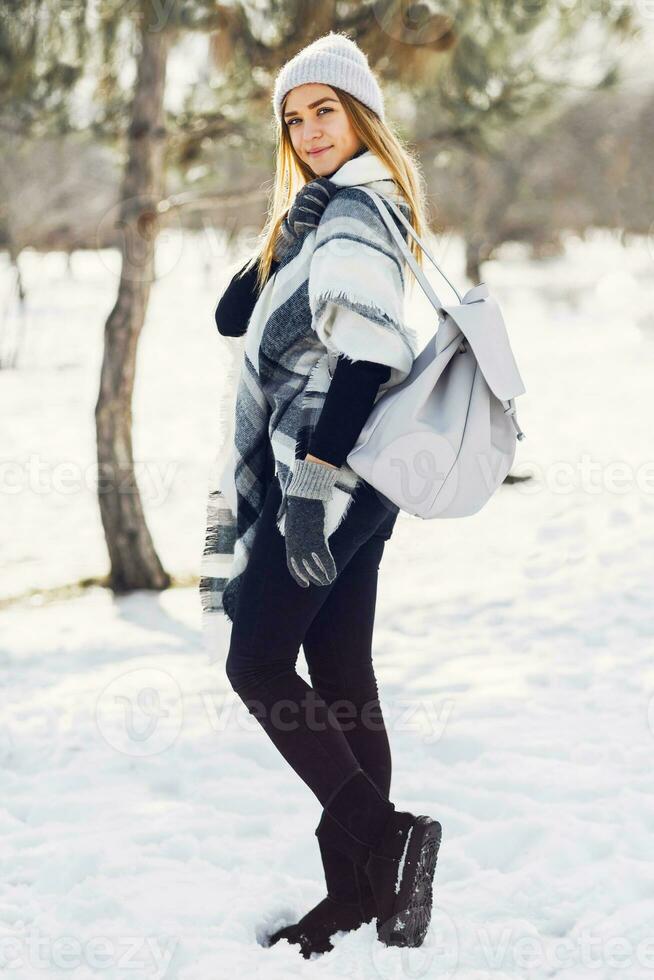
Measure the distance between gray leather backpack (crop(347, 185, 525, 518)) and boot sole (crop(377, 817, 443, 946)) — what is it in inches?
21.8

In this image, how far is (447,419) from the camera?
5.03 ft

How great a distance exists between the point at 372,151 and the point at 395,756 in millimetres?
1664

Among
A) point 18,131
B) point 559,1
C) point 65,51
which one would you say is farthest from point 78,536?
point 559,1

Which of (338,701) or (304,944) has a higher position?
(338,701)

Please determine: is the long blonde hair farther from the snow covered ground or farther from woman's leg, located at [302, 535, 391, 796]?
woman's leg, located at [302, 535, 391, 796]

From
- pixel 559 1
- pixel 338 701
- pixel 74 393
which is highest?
pixel 559 1

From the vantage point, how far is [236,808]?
7.87 ft

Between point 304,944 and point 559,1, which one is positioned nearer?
point 304,944

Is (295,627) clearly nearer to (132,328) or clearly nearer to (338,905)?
(338,905)

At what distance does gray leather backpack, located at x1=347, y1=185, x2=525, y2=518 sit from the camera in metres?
1.51

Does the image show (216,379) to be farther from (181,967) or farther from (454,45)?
(181,967)

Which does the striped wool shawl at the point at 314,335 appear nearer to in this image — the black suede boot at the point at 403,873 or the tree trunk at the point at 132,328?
the black suede boot at the point at 403,873

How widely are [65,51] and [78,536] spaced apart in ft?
8.47

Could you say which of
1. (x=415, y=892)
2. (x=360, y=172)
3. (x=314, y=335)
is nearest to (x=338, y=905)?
(x=415, y=892)
